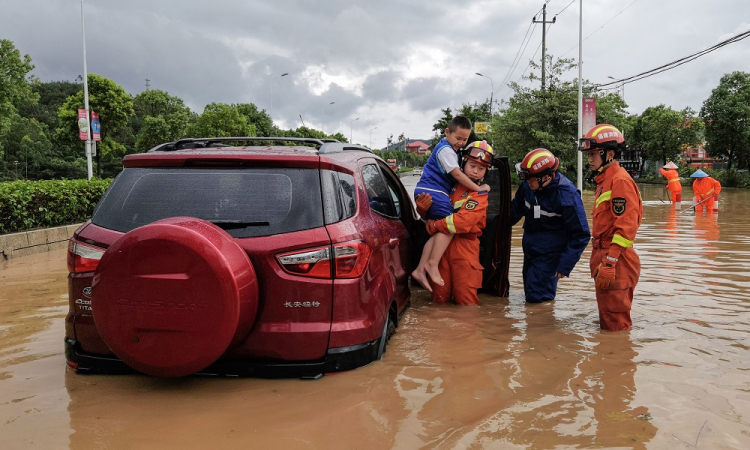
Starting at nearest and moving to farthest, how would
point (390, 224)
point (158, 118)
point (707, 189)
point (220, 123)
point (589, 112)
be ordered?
point (390, 224), point (707, 189), point (589, 112), point (220, 123), point (158, 118)

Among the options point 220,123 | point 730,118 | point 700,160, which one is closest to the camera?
point 220,123

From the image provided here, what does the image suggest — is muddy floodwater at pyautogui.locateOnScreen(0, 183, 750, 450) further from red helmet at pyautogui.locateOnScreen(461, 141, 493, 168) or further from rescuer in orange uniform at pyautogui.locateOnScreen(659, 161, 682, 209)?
rescuer in orange uniform at pyautogui.locateOnScreen(659, 161, 682, 209)

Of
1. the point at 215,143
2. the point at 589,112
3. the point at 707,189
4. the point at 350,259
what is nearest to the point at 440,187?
the point at 215,143

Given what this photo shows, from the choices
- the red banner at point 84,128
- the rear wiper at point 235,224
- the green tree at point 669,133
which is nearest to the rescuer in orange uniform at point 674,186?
the rear wiper at point 235,224

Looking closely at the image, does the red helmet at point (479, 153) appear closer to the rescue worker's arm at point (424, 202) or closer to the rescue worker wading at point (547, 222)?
the rescue worker wading at point (547, 222)

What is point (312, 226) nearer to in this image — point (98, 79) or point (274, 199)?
point (274, 199)

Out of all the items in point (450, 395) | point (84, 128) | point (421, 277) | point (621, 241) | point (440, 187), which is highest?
point (84, 128)

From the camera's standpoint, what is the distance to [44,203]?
440 inches

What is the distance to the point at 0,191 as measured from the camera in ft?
33.0

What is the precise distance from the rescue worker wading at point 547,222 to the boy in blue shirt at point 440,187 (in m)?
0.55

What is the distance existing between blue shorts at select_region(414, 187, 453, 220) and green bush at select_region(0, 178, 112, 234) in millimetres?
8418

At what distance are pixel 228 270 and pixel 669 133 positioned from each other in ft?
177

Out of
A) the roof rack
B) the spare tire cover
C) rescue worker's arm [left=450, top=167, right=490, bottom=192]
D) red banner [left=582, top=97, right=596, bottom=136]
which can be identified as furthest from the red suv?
red banner [left=582, top=97, right=596, bottom=136]

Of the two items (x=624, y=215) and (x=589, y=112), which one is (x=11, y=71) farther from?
(x=624, y=215)
